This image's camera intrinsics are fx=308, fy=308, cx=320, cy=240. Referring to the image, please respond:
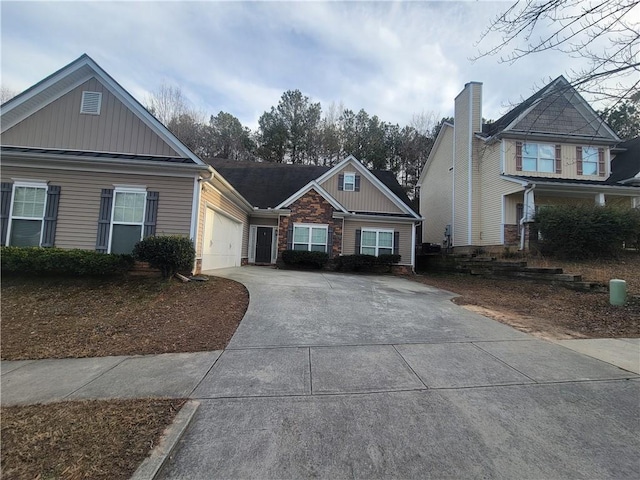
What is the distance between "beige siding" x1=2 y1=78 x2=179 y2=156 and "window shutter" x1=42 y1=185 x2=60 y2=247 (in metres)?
1.47

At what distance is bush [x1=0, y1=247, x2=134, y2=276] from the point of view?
7574mm

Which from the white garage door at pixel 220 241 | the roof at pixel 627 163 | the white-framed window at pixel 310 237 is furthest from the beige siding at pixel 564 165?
the white garage door at pixel 220 241

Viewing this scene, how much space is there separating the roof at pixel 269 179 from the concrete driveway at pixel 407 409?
12652mm

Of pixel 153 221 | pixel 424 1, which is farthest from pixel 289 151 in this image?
pixel 424 1

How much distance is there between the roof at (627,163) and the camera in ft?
51.2

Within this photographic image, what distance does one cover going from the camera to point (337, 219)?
15000mm

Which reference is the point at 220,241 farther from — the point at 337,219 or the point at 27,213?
the point at 337,219

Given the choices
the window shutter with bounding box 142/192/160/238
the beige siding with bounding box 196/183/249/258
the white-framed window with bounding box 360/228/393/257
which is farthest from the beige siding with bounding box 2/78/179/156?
the white-framed window with bounding box 360/228/393/257

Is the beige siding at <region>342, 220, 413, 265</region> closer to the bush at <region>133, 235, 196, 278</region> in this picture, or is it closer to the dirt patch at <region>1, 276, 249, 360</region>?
the dirt patch at <region>1, 276, 249, 360</region>

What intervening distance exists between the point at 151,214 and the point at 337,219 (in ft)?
27.2

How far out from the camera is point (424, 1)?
6.43 metres

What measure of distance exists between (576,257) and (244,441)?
13547 millimetres

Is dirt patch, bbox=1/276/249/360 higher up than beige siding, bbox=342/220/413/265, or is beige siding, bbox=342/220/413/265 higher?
beige siding, bbox=342/220/413/265

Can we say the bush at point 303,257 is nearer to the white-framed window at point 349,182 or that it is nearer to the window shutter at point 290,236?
the window shutter at point 290,236
